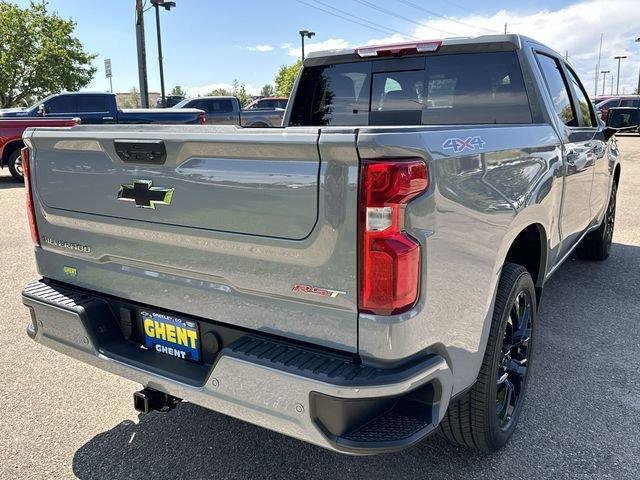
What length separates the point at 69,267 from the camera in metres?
2.64

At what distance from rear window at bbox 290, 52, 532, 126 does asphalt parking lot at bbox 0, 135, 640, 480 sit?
1653 mm

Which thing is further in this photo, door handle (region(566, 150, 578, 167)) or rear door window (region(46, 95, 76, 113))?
rear door window (region(46, 95, 76, 113))

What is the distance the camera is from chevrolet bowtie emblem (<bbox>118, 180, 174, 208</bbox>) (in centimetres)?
214

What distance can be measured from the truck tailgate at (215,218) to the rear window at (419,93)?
1.97m

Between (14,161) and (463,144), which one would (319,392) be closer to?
(463,144)

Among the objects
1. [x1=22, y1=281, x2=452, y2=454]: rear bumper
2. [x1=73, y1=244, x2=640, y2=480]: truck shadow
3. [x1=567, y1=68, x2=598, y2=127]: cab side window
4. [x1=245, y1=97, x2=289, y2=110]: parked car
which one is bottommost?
[x1=73, y1=244, x2=640, y2=480]: truck shadow

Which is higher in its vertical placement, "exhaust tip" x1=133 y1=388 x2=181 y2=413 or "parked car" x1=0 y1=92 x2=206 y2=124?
"parked car" x1=0 y1=92 x2=206 y2=124

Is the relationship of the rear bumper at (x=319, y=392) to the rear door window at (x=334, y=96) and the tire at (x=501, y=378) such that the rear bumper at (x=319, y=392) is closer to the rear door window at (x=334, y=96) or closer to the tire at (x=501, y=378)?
the tire at (x=501, y=378)

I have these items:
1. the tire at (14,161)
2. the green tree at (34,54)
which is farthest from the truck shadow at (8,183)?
the green tree at (34,54)

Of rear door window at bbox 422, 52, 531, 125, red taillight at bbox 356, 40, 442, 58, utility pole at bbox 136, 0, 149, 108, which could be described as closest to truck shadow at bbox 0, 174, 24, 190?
utility pole at bbox 136, 0, 149, 108

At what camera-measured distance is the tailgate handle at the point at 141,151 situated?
2.10 metres

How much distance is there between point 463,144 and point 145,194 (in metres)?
1.26

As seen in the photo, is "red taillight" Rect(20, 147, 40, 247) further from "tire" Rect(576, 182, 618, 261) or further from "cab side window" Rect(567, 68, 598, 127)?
"tire" Rect(576, 182, 618, 261)

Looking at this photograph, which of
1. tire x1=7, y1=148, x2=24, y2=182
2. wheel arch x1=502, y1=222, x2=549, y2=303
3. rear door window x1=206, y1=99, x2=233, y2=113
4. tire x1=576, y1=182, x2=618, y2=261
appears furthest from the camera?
rear door window x1=206, y1=99, x2=233, y2=113
